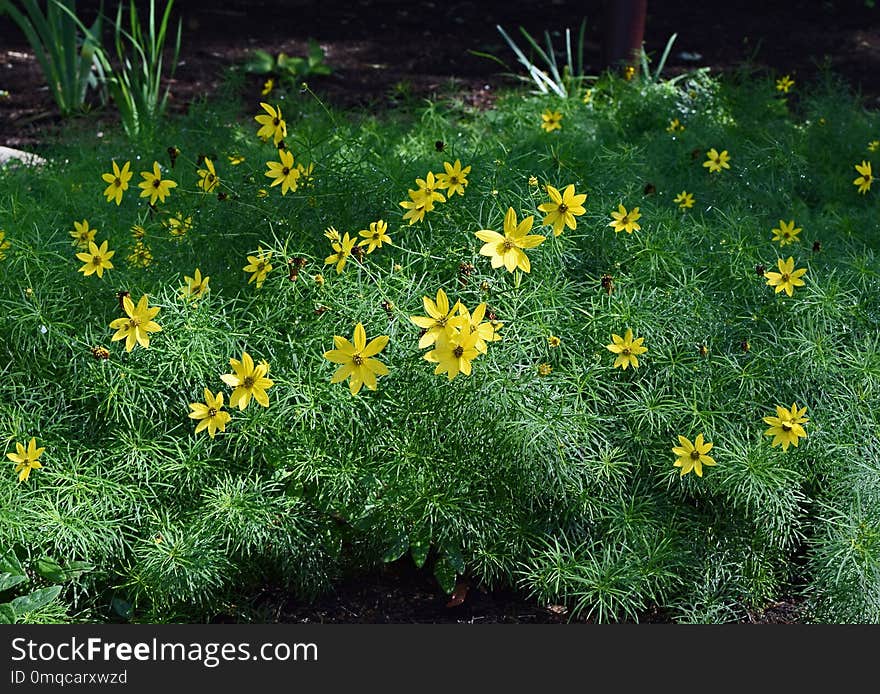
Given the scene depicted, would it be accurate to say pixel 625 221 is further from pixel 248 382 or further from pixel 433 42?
pixel 433 42

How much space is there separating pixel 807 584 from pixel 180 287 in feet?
5.72

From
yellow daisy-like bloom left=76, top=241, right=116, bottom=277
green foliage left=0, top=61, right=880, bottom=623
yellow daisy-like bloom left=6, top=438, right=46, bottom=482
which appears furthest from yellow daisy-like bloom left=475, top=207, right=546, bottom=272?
yellow daisy-like bloom left=6, top=438, right=46, bottom=482

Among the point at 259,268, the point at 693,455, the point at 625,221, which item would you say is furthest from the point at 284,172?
the point at 693,455

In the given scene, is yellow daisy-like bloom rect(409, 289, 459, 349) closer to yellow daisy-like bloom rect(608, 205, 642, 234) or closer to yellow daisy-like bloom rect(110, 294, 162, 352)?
yellow daisy-like bloom rect(110, 294, 162, 352)

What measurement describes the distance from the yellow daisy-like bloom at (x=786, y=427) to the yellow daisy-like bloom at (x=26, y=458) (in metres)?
1.67

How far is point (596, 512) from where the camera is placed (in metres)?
2.50

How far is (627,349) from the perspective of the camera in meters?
2.48

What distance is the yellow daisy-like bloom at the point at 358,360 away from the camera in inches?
85.9

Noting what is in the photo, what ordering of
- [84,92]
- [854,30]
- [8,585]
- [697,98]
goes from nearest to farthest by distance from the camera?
[8,585] → [697,98] → [84,92] → [854,30]

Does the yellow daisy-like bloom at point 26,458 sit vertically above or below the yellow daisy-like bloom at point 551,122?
below

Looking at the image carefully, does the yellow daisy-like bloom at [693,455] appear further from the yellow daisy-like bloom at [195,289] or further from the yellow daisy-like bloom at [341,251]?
the yellow daisy-like bloom at [195,289]

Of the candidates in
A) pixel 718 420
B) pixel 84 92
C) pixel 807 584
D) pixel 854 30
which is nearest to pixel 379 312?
pixel 718 420

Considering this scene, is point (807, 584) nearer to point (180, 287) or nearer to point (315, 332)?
point (315, 332)

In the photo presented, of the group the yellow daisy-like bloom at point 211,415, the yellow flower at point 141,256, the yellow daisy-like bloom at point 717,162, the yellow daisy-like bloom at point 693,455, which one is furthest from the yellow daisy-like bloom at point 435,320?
the yellow daisy-like bloom at point 717,162
